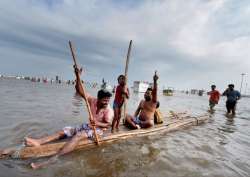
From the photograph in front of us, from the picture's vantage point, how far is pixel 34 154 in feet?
16.2

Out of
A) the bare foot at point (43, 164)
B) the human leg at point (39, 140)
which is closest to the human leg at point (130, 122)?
the human leg at point (39, 140)

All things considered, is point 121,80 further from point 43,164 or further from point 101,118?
point 43,164

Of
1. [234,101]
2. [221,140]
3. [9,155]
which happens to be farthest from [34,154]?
[234,101]

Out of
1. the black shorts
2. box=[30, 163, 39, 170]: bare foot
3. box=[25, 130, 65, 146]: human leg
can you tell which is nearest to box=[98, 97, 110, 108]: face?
box=[25, 130, 65, 146]: human leg

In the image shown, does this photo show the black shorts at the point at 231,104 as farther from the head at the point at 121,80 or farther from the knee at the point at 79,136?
the knee at the point at 79,136

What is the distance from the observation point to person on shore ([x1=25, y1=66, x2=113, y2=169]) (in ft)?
17.2

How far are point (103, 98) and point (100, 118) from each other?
0.60 meters

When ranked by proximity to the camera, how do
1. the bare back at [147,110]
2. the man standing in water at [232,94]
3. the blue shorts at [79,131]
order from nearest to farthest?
the blue shorts at [79,131], the bare back at [147,110], the man standing in water at [232,94]

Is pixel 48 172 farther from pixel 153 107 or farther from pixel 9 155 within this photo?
pixel 153 107

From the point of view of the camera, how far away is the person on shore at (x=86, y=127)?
207 inches

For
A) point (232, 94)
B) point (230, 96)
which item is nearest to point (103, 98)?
point (232, 94)

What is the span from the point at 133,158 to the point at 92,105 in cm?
171

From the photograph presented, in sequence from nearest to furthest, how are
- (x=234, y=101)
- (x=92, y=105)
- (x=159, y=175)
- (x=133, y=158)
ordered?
Answer: (x=159, y=175) < (x=133, y=158) < (x=92, y=105) < (x=234, y=101)

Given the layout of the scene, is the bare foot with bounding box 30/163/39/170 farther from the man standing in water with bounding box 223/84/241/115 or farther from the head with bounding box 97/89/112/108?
the man standing in water with bounding box 223/84/241/115
